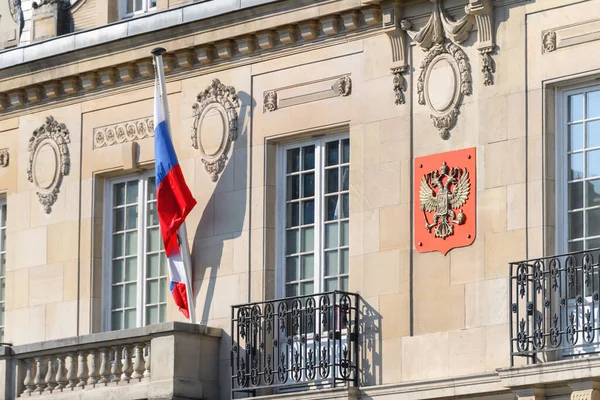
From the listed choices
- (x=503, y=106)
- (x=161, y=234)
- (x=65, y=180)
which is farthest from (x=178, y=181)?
(x=503, y=106)

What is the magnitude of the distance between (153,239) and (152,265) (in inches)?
11.5

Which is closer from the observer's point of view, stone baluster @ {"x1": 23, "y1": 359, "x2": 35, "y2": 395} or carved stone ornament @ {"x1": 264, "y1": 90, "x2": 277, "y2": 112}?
carved stone ornament @ {"x1": 264, "y1": 90, "x2": 277, "y2": 112}

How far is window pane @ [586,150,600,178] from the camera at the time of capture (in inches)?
717

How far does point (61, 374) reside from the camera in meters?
21.4

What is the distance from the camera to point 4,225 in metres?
23.7

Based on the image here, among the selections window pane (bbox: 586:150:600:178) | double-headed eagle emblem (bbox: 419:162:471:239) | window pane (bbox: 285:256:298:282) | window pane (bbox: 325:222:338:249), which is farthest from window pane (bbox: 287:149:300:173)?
window pane (bbox: 586:150:600:178)

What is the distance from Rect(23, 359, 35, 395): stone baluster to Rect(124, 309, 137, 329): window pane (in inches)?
45.4

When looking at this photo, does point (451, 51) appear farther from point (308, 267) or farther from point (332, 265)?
point (308, 267)

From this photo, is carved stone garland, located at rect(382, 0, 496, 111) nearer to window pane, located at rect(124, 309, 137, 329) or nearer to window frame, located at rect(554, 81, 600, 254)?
window frame, located at rect(554, 81, 600, 254)

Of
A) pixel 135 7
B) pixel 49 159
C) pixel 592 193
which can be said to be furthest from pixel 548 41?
pixel 49 159

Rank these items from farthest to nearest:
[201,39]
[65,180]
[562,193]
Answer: [65,180] → [201,39] → [562,193]

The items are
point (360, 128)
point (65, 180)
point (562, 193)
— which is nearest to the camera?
point (562, 193)

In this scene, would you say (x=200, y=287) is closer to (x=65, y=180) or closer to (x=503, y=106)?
(x=65, y=180)

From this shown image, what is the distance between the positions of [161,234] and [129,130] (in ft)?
4.73
